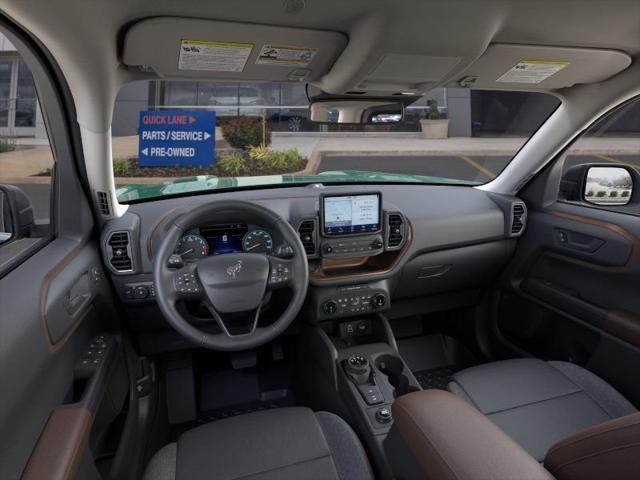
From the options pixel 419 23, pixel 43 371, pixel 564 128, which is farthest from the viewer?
pixel 564 128

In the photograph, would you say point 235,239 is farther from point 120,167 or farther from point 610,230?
point 610,230

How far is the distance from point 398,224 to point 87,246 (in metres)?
1.67

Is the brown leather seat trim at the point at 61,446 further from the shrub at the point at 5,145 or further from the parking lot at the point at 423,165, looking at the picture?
the parking lot at the point at 423,165

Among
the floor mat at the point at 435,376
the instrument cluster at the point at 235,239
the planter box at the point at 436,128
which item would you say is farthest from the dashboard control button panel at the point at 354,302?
the planter box at the point at 436,128

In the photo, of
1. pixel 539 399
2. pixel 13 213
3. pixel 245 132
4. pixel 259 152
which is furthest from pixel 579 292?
pixel 13 213

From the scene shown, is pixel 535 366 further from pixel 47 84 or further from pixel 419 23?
pixel 47 84

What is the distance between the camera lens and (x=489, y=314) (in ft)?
10.8

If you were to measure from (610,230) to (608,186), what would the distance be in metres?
0.33

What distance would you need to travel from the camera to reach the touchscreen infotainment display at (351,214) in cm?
249

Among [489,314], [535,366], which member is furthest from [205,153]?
[489,314]

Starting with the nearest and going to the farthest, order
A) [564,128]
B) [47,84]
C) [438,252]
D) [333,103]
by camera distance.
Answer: [47,84], [333,103], [564,128], [438,252]

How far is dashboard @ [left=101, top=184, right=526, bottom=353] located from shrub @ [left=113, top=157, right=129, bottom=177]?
212mm

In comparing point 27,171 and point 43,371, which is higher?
point 27,171

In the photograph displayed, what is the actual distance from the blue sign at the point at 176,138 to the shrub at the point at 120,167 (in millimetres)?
72
